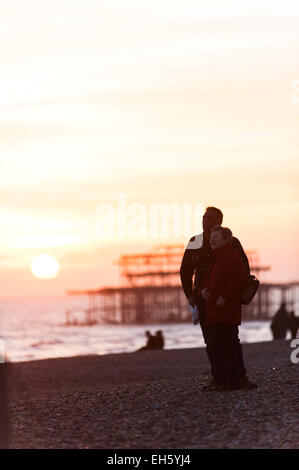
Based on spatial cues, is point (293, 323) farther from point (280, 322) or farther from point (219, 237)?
point (219, 237)

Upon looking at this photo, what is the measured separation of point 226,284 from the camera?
9227 millimetres

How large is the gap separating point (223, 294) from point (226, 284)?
11 centimetres

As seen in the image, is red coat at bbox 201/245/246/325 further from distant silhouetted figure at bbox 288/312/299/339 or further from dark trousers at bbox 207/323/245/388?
distant silhouetted figure at bbox 288/312/299/339

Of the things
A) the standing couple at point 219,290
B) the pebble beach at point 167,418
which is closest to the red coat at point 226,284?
the standing couple at point 219,290

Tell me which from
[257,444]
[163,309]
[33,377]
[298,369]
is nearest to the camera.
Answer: [257,444]

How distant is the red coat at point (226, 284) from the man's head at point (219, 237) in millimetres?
86

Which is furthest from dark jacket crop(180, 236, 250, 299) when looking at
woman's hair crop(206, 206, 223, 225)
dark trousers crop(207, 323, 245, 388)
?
dark trousers crop(207, 323, 245, 388)

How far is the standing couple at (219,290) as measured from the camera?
30.2 ft

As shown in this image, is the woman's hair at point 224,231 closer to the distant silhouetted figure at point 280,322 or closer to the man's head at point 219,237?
the man's head at point 219,237

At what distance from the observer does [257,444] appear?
7.47 m

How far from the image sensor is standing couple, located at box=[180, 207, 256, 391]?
920 centimetres

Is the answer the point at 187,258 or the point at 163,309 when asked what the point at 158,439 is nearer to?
the point at 187,258
